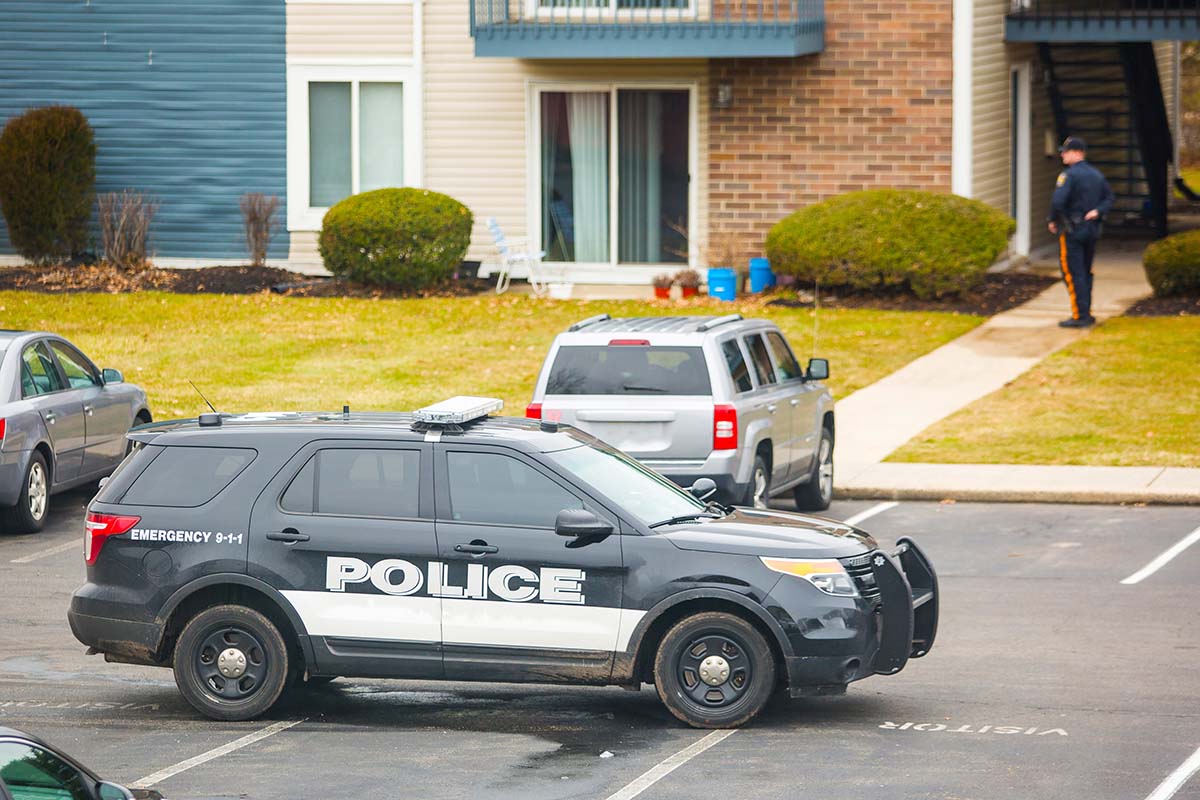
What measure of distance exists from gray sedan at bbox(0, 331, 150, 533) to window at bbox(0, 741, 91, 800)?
31.5 ft

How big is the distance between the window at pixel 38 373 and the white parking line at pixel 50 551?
1307 mm

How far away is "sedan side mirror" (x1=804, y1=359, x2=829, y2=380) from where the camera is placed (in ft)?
50.5

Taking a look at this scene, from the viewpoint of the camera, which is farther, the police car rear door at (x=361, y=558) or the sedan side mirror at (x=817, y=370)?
the sedan side mirror at (x=817, y=370)

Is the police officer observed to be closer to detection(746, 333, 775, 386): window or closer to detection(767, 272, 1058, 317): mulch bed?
detection(767, 272, 1058, 317): mulch bed

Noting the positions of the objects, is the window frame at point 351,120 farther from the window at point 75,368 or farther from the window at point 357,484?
the window at point 357,484

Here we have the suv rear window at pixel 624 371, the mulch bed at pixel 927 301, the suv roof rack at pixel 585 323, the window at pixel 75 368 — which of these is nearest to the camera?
the suv rear window at pixel 624 371

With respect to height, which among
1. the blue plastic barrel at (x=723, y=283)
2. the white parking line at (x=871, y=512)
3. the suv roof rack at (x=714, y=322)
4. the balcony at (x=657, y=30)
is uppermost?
the balcony at (x=657, y=30)

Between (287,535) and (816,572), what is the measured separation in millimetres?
2606

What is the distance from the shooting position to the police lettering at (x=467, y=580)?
9141 millimetres

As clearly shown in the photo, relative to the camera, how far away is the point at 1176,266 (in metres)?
25.0

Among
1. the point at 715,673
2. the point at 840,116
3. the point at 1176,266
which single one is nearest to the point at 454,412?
the point at 715,673

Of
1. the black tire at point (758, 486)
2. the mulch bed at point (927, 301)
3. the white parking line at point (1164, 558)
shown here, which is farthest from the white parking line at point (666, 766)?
the mulch bed at point (927, 301)

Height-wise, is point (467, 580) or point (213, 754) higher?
point (467, 580)

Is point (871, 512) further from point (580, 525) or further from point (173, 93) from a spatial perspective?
point (173, 93)
